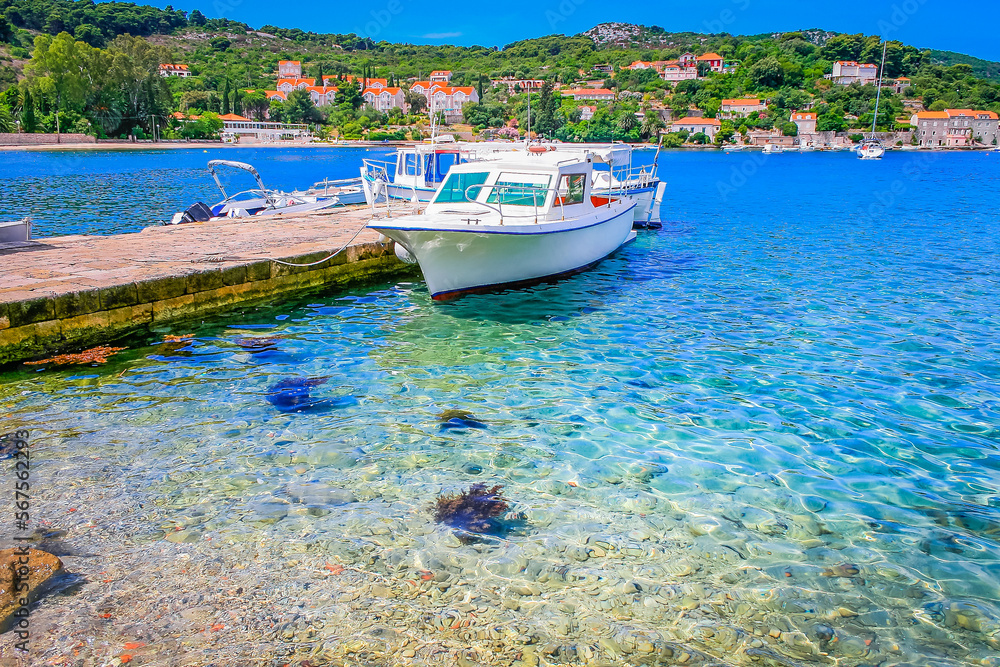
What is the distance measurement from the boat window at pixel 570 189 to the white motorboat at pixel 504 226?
19 millimetres

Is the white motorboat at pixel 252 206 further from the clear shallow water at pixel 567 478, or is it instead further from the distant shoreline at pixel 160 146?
the distant shoreline at pixel 160 146

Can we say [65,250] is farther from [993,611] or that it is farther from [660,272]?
[993,611]

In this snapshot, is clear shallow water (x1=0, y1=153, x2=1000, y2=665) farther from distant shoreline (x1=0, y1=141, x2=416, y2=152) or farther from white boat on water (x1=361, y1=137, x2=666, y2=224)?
distant shoreline (x1=0, y1=141, x2=416, y2=152)

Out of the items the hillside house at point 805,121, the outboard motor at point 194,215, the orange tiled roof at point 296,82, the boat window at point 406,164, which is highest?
the orange tiled roof at point 296,82

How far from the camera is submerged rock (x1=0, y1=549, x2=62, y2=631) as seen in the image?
12.0 feet

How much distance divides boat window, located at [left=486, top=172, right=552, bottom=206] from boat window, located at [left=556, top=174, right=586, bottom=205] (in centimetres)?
30

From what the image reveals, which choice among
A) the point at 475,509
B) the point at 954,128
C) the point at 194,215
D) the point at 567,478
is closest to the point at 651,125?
the point at 954,128

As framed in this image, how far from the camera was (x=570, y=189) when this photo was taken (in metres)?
12.7

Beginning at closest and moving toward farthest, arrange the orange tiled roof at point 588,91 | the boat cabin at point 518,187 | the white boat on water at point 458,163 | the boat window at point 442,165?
1. the boat cabin at point 518,187
2. the white boat on water at point 458,163
3. the boat window at point 442,165
4. the orange tiled roof at point 588,91

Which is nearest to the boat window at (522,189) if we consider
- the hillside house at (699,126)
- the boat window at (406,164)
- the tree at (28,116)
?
the boat window at (406,164)

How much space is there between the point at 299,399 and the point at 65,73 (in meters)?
111

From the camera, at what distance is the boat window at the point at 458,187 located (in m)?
12.3

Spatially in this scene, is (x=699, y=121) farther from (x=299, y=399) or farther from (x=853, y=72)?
(x=299, y=399)

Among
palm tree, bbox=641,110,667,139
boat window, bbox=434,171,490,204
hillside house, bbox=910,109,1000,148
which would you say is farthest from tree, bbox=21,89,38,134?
hillside house, bbox=910,109,1000,148
